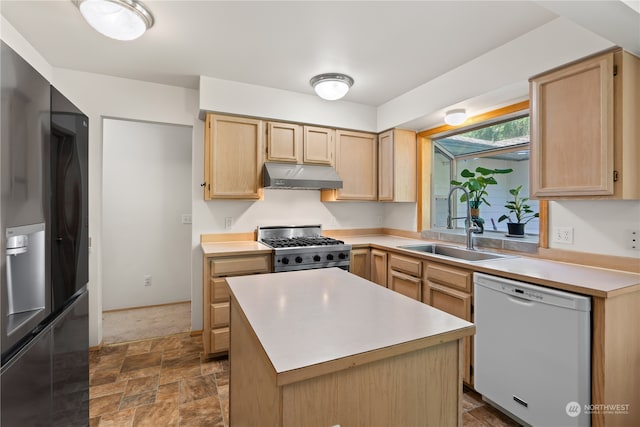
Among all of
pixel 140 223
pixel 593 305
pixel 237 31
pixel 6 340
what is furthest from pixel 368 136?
pixel 6 340

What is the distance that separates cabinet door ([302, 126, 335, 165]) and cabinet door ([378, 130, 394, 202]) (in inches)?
25.1

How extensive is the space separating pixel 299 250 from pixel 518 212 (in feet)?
6.43

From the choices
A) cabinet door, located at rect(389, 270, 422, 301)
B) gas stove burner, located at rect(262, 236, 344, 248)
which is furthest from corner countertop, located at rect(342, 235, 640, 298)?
gas stove burner, located at rect(262, 236, 344, 248)

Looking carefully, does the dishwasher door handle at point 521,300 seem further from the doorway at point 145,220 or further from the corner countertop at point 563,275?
the doorway at point 145,220

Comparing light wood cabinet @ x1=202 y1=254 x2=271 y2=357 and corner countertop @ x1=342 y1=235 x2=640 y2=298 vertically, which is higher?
corner countertop @ x1=342 y1=235 x2=640 y2=298

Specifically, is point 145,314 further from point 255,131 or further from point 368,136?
point 368,136

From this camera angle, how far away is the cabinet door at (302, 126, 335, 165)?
3.31m

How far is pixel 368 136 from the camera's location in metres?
3.68

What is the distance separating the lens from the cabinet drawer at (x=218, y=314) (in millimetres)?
2605

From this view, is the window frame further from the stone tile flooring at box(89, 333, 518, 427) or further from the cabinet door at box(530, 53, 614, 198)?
the stone tile flooring at box(89, 333, 518, 427)

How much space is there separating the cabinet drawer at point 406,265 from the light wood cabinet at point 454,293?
0.33 feet

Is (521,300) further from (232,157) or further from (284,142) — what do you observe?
(232,157)

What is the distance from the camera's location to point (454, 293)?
7.43 ft

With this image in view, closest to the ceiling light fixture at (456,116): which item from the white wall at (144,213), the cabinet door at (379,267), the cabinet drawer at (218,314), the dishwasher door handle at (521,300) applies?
the cabinet door at (379,267)
